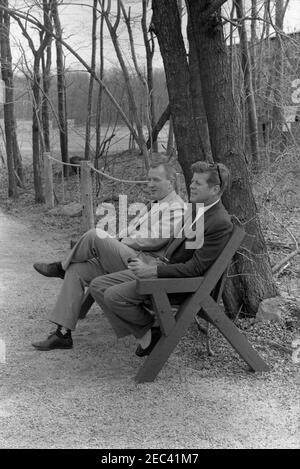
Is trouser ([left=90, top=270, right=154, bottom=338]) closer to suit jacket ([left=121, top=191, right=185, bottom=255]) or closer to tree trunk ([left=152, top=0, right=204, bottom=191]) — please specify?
A: suit jacket ([left=121, top=191, right=185, bottom=255])

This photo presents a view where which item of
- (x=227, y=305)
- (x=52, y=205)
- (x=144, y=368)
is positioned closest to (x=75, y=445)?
(x=144, y=368)

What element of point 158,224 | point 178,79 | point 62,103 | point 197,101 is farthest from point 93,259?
point 62,103

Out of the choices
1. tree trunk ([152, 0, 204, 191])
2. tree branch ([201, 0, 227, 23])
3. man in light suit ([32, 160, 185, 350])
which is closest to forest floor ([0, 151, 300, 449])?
man in light suit ([32, 160, 185, 350])

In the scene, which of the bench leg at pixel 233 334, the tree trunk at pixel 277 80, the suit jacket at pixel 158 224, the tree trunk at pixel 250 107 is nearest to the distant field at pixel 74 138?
the tree trunk at pixel 277 80

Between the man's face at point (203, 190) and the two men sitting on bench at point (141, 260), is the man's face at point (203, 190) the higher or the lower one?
the higher one

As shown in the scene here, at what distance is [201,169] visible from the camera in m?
3.85

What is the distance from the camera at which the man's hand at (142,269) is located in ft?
12.3

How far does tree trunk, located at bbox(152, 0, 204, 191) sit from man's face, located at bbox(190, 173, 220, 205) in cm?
98

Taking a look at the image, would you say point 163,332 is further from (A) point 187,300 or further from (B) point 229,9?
(B) point 229,9

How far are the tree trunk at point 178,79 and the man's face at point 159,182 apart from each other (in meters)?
0.43

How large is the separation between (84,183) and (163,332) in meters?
4.65

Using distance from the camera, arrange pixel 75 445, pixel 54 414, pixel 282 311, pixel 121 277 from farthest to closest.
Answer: pixel 282 311, pixel 121 277, pixel 54 414, pixel 75 445

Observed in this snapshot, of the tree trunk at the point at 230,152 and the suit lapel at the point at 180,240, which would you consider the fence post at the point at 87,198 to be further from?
the suit lapel at the point at 180,240

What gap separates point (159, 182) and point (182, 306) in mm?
1014
